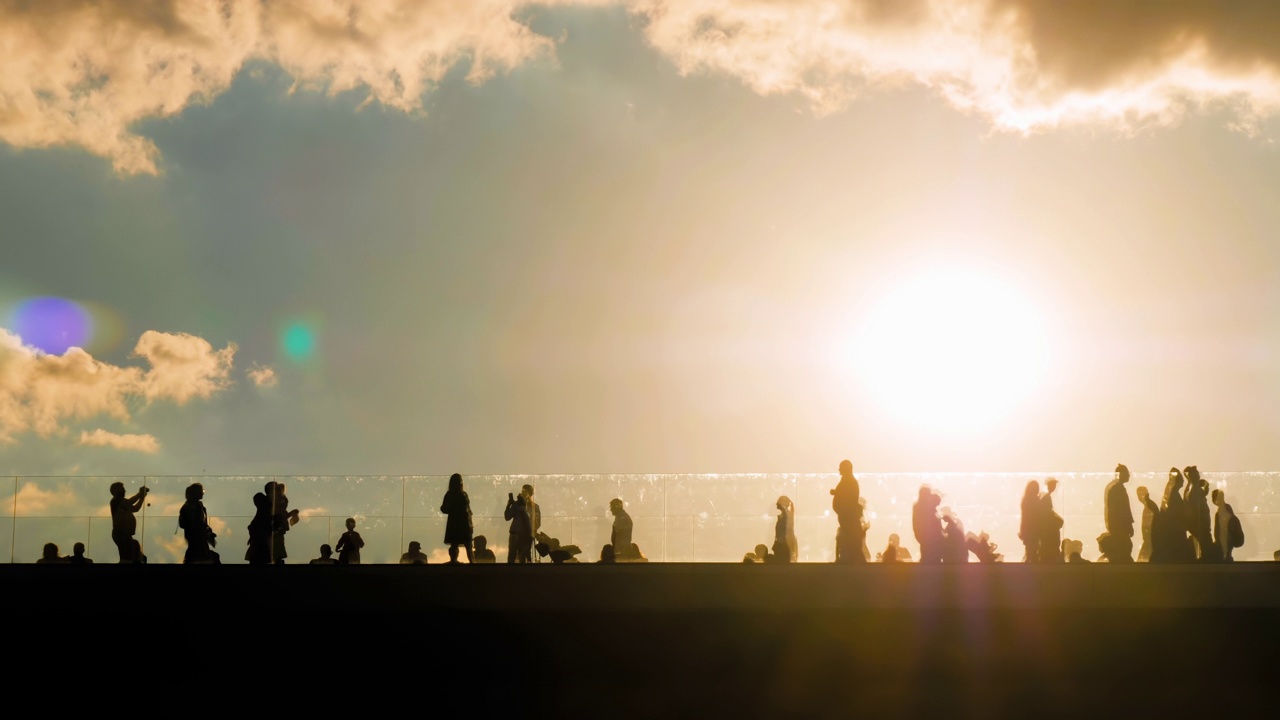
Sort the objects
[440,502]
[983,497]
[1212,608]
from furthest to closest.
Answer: [440,502]
[983,497]
[1212,608]

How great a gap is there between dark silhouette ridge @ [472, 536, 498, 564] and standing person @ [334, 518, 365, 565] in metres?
2.02

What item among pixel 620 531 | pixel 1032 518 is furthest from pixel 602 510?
pixel 1032 518

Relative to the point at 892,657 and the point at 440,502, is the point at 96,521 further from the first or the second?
the point at 892,657

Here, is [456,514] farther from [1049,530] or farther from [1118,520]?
[1118,520]

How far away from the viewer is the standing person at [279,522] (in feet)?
78.2

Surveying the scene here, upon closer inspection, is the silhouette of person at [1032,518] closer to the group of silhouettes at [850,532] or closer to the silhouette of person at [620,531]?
the group of silhouettes at [850,532]

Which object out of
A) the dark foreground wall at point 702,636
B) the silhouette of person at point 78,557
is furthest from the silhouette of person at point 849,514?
the silhouette of person at point 78,557

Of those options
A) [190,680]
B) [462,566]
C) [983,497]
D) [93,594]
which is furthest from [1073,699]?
[93,594]

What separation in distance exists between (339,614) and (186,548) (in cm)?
508

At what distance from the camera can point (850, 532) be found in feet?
71.5

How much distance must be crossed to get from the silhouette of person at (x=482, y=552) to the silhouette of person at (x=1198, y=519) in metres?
11.1

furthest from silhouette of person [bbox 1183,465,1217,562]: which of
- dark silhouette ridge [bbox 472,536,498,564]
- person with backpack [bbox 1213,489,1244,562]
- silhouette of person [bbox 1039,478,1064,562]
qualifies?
dark silhouette ridge [bbox 472,536,498,564]

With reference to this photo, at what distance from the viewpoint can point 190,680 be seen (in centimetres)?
1986

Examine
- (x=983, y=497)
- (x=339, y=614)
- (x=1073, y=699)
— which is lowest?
(x=1073, y=699)
